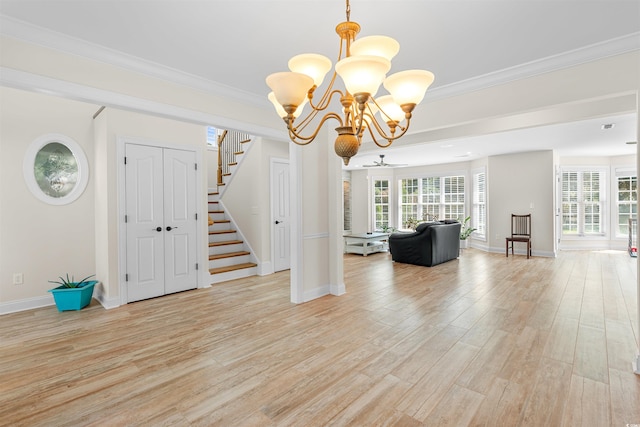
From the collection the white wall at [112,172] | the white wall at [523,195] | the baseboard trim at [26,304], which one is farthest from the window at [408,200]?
the baseboard trim at [26,304]

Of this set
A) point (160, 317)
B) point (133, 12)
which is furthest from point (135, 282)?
point (133, 12)

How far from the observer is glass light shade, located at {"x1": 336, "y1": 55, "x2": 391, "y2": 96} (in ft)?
4.83

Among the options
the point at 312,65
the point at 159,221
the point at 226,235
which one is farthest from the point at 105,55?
the point at 226,235

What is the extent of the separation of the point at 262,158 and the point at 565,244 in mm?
8369

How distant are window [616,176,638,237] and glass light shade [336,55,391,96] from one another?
9988mm

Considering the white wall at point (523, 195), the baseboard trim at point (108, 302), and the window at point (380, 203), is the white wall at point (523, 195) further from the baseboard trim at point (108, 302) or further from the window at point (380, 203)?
the baseboard trim at point (108, 302)

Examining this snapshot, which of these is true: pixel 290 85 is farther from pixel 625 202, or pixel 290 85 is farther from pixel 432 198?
pixel 625 202

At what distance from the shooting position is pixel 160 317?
3.64m

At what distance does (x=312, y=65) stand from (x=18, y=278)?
4.53m

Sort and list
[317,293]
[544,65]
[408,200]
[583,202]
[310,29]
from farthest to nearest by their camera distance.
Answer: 1. [408,200]
2. [583,202]
3. [317,293]
4. [544,65]
5. [310,29]

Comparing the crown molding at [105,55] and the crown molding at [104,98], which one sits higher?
the crown molding at [105,55]

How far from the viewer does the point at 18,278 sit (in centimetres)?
391

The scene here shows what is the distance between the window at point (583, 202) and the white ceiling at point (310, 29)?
7.59 m

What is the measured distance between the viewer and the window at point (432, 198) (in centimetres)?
930
